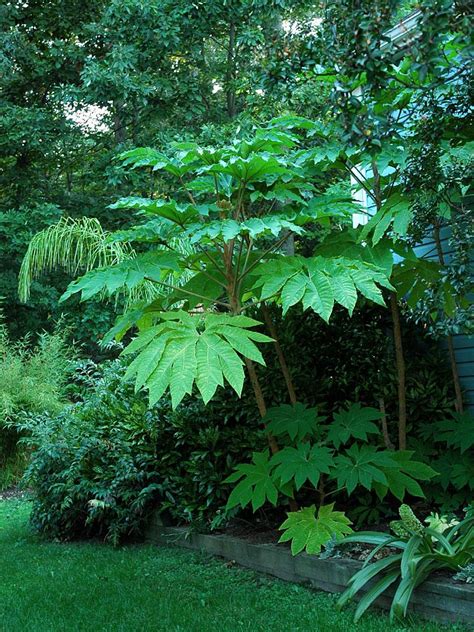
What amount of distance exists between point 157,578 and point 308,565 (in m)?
1.08

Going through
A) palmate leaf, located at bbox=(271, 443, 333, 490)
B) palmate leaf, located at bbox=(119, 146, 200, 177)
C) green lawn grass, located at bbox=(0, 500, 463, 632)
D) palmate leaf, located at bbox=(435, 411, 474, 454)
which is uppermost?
palmate leaf, located at bbox=(119, 146, 200, 177)

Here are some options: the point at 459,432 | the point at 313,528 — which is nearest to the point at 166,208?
the point at 313,528

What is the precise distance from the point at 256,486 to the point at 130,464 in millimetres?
1644

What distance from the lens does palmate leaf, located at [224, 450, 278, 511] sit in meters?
4.68

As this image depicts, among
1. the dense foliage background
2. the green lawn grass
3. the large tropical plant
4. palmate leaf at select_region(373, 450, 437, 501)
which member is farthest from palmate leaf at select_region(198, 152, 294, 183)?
the green lawn grass

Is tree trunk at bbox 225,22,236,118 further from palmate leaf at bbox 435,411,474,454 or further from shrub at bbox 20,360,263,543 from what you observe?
palmate leaf at bbox 435,411,474,454

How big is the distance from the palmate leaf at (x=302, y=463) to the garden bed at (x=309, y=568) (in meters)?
0.50

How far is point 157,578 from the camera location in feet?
16.4

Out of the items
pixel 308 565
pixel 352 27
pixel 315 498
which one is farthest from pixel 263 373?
pixel 352 27

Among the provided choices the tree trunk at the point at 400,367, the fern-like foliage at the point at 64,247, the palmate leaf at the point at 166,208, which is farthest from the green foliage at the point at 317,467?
the fern-like foliage at the point at 64,247

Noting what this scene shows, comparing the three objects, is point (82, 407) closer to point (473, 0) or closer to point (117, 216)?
point (473, 0)

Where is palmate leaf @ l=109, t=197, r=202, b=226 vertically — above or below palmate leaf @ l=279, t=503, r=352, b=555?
above

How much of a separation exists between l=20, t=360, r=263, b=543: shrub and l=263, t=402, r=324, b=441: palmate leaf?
55 cm

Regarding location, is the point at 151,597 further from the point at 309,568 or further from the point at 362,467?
the point at 362,467
